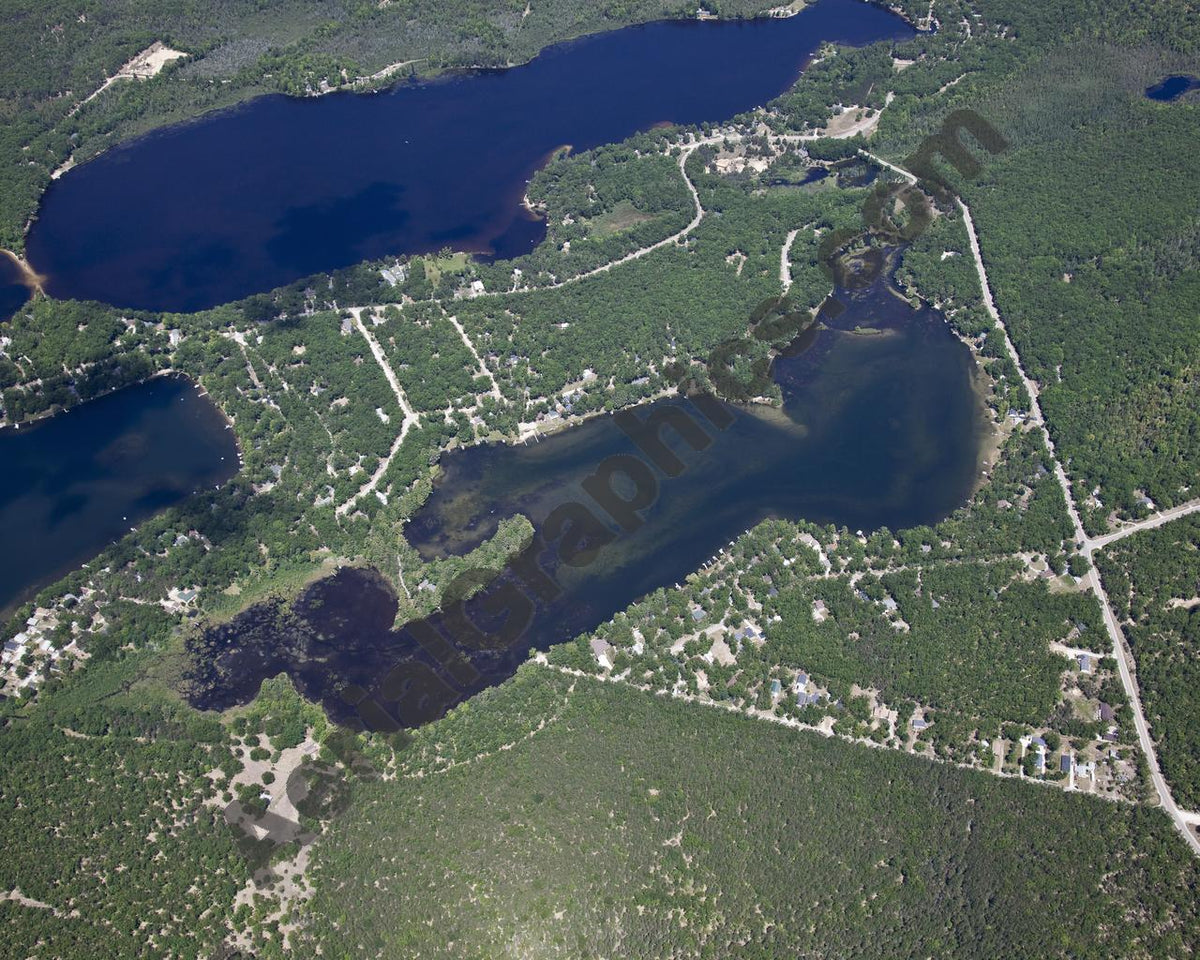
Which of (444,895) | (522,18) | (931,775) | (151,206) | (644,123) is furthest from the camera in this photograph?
(522,18)

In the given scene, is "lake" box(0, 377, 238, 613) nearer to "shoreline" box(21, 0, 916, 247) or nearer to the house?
the house

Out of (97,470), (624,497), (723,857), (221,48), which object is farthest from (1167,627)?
(221,48)

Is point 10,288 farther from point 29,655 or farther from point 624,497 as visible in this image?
point 624,497

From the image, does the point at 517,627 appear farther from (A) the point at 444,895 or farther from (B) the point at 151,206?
(B) the point at 151,206

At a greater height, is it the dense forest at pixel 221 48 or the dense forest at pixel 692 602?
the dense forest at pixel 221 48

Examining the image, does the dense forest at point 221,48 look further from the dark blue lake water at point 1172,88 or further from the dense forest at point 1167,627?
the dense forest at point 1167,627

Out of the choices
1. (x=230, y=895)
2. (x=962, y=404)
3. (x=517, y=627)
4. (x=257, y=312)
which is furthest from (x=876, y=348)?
(x=230, y=895)

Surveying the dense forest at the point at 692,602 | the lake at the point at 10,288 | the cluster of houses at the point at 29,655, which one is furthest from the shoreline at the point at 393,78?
the cluster of houses at the point at 29,655

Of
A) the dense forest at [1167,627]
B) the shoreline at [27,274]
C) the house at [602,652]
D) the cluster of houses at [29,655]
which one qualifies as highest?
the shoreline at [27,274]
